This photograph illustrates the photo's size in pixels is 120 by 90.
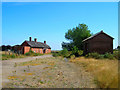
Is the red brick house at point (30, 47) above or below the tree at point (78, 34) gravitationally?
below

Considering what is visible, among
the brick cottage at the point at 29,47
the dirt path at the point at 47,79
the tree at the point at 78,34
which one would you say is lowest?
the dirt path at the point at 47,79

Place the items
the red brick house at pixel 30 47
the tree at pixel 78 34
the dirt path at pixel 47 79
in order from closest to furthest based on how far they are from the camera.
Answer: the dirt path at pixel 47 79 → the red brick house at pixel 30 47 → the tree at pixel 78 34

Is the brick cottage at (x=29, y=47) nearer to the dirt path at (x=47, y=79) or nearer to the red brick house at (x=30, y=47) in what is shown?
the red brick house at (x=30, y=47)

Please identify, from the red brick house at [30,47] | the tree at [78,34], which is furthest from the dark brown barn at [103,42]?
the red brick house at [30,47]

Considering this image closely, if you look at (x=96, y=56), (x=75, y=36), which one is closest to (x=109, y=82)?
(x=96, y=56)

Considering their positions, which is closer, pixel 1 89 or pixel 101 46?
pixel 1 89

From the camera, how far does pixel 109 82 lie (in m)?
4.45

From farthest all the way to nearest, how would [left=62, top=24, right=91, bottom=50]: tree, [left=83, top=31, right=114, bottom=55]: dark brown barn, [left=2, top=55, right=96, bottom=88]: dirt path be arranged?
[left=62, top=24, right=91, bottom=50]: tree → [left=83, top=31, right=114, bottom=55]: dark brown barn → [left=2, top=55, right=96, bottom=88]: dirt path

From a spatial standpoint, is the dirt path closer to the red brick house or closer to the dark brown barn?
the dark brown barn

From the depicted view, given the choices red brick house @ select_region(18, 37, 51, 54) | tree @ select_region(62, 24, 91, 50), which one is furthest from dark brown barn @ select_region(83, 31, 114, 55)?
red brick house @ select_region(18, 37, 51, 54)

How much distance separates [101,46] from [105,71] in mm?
19593

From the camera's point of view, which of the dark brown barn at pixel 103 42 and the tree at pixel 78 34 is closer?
the dark brown barn at pixel 103 42

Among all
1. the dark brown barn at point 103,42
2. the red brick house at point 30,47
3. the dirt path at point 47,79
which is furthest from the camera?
the red brick house at point 30,47

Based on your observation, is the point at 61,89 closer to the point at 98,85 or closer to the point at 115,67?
the point at 98,85
